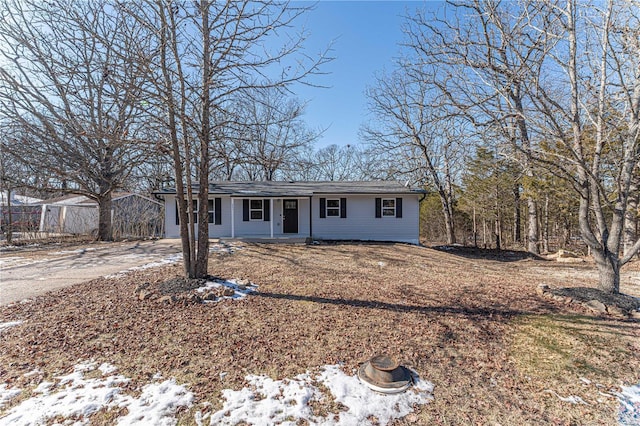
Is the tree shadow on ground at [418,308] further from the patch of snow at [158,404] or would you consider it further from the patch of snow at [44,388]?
→ the patch of snow at [44,388]

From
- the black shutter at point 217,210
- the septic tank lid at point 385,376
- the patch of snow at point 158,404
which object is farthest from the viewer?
the black shutter at point 217,210

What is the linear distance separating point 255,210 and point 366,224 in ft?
18.4

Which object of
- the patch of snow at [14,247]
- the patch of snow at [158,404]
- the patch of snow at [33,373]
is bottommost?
the patch of snow at [158,404]

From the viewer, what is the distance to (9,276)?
6.63 metres

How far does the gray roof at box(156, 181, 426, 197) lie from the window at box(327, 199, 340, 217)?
0.60 m

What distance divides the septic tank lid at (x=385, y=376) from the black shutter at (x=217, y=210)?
1235 cm

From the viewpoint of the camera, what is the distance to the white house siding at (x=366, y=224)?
14211 mm

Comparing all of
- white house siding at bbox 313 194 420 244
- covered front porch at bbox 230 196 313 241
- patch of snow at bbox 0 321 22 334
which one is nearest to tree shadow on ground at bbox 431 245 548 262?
white house siding at bbox 313 194 420 244

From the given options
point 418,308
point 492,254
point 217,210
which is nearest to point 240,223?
point 217,210

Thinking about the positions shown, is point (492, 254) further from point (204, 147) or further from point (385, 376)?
point (204, 147)

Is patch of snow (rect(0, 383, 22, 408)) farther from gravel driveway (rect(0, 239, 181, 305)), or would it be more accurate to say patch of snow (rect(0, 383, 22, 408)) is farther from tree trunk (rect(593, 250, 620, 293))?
tree trunk (rect(593, 250, 620, 293))

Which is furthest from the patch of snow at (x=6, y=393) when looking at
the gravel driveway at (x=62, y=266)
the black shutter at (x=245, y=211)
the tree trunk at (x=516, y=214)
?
the tree trunk at (x=516, y=214)

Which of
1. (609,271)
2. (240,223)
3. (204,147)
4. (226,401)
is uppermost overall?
(204,147)

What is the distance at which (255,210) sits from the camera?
14.5 metres
